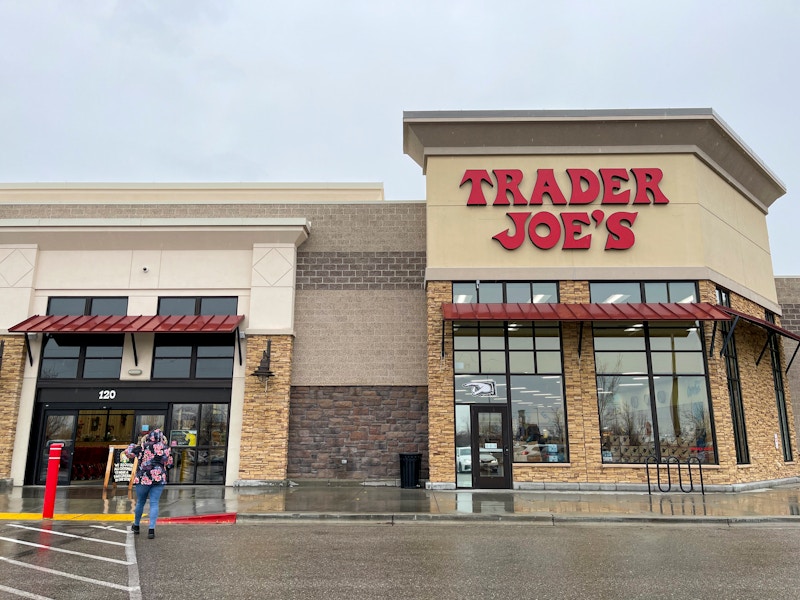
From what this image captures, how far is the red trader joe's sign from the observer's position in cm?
1758

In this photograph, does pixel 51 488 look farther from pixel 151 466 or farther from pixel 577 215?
pixel 577 215

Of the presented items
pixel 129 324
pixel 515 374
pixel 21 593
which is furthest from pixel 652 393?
pixel 129 324

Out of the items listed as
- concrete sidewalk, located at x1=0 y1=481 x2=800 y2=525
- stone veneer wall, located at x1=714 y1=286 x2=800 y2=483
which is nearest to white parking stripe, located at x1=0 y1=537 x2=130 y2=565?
concrete sidewalk, located at x1=0 y1=481 x2=800 y2=525

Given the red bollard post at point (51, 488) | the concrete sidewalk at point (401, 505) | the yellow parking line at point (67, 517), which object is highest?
the red bollard post at point (51, 488)

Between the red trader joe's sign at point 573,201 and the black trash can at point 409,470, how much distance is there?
697 centimetres

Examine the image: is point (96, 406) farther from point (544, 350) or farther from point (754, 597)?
point (754, 597)

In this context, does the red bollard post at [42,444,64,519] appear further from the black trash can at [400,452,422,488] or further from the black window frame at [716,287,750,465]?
Result: the black window frame at [716,287,750,465]

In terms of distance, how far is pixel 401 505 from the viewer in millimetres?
12867

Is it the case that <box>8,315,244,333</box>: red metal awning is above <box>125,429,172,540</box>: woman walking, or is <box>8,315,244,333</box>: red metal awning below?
above

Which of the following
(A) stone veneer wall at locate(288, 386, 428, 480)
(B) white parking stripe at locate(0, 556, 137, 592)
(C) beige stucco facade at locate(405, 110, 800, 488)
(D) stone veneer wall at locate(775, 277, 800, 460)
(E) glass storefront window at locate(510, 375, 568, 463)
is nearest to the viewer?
(B) white parking stripe at locate(0, 556, 137, 592)

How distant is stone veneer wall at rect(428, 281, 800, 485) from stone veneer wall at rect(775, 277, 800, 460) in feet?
14.8

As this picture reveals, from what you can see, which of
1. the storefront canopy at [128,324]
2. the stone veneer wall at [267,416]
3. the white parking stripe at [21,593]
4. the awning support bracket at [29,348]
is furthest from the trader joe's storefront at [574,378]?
the awning support bracket at [29,348]

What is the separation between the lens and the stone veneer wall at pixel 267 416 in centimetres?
1708

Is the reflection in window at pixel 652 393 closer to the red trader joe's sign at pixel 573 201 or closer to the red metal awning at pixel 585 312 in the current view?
the red metal awning at pixel 585 312
